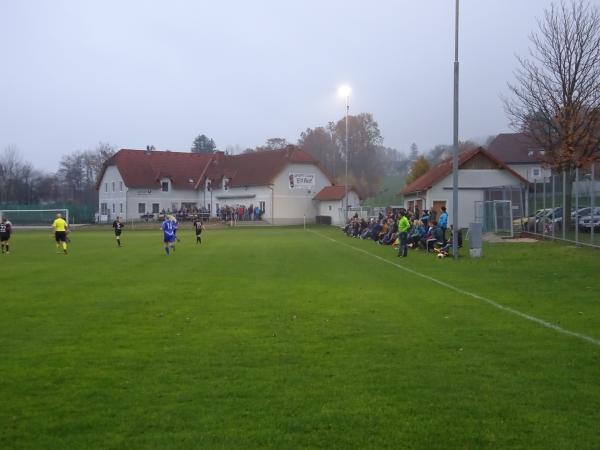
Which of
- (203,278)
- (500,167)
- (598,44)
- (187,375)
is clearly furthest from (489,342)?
(500,167)

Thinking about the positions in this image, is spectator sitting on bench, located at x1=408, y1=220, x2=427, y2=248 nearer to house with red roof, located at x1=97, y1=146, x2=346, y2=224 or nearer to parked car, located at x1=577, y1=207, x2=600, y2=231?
parked car, located at x1=577, y1=207, x2=600, y2=231

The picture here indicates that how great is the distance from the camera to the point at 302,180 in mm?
76000

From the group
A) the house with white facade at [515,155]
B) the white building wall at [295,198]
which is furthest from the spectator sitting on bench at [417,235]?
the house with white facade at [515,155]

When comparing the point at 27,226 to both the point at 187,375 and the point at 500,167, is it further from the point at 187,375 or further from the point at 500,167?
the point at 187,375

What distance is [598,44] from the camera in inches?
1268

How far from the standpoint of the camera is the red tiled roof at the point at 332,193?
231ft

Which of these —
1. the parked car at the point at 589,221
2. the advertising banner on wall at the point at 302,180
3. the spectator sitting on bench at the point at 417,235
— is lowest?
the spectator sitting on bench at the point at 417,235

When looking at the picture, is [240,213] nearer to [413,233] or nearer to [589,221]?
[413,233]

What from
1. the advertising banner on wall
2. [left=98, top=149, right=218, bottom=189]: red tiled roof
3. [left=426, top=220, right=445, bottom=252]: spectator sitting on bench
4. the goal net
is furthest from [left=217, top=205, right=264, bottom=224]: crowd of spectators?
[left=426, top=220, right=445, bottom=252]: spectator sitting on bench

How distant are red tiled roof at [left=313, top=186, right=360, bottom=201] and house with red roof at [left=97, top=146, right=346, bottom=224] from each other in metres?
0.89

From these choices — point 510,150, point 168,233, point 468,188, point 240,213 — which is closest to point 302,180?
point 240,213

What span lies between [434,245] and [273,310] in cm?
1557

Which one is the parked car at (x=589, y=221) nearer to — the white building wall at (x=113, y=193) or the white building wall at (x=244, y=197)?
the white building wall at (x=244, y=197)

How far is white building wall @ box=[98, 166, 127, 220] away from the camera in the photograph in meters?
78.9
